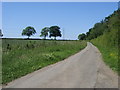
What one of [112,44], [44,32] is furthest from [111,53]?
[44,32]

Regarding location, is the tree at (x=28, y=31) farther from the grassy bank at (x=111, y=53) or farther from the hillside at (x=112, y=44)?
the grassy bank at (x=111, y=53)

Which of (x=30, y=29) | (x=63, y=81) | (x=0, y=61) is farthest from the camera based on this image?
(x=30, y=29)

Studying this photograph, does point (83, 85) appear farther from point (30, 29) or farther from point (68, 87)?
point (30, 29)

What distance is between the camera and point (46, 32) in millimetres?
120000

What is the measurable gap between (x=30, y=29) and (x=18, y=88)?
368 ft

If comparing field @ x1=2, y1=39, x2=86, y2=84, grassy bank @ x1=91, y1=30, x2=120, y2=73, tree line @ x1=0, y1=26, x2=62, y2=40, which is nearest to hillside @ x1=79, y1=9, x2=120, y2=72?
grassy bank @ x1=91, y1=30, x2=120, y2=73

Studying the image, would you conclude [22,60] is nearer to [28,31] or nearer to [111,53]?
[111,53]

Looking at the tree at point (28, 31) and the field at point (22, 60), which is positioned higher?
the tree at point (28, 31)

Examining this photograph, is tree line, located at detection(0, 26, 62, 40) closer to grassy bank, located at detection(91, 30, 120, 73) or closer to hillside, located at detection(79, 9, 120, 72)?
hillside, located at detection(79, 9, 120, 72)

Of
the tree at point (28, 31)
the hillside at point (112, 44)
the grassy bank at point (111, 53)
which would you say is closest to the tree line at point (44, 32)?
the tree at point (28, 31)

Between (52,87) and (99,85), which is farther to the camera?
(99,85)

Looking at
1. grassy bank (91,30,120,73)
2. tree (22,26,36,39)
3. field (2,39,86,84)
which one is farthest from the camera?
tree (22,26,36,39)

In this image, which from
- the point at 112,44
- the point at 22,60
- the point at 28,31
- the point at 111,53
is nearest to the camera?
the point at 22,60

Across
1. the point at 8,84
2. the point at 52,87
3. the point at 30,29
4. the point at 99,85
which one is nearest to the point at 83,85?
→ the point at 99,85
